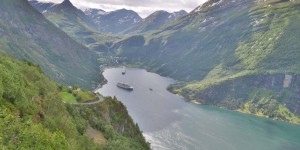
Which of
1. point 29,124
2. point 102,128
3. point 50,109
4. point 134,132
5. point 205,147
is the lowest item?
point 205,147

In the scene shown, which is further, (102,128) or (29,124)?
(102,128)

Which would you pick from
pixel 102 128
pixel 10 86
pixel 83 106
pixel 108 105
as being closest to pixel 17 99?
pixel 10 86

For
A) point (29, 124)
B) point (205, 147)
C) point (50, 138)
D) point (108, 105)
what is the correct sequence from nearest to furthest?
point (50, 138)
point (29, 124)
point (108, 105)
point (205, 147)

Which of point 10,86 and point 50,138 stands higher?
point 10,86

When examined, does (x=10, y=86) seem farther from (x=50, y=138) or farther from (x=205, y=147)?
(x=205, y=147)

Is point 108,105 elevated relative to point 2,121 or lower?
lower

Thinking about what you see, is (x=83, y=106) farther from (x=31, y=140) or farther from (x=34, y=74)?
(x=31, y=140)

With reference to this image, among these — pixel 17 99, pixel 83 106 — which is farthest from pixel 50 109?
pixel 83 106

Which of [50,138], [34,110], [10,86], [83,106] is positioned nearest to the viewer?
[50,138]

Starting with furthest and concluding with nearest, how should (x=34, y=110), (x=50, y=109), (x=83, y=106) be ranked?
1. (x=83, y=106)
2. (x=50, y=109)
3. (x=34, y=110)
